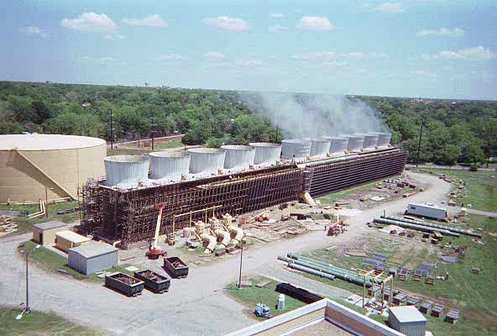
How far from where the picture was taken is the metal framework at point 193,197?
4484cm

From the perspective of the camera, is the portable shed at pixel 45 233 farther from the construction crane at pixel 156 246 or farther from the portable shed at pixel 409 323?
the portable shed at pixel 409 323

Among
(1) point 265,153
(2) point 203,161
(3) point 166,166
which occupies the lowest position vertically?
(3) point 166,166

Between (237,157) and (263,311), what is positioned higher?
(237,157)

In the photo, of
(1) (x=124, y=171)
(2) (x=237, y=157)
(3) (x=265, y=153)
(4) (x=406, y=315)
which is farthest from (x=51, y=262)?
(3) (x=265, y=153)

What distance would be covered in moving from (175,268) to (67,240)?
36.4 feet

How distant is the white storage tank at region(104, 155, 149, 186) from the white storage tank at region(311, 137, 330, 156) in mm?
34651

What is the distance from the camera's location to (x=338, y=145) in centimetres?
8175

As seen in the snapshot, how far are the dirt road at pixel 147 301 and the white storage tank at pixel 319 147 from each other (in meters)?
36.3

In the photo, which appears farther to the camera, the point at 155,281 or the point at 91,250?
the point at 91,250

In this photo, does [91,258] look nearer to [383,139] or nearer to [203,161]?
[203,161]

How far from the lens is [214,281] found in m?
36.4

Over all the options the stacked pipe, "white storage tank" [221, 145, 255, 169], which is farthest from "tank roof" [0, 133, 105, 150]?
the stacked pipe

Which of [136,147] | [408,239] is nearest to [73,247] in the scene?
[408,239]

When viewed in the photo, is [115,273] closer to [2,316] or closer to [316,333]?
[2,316]
